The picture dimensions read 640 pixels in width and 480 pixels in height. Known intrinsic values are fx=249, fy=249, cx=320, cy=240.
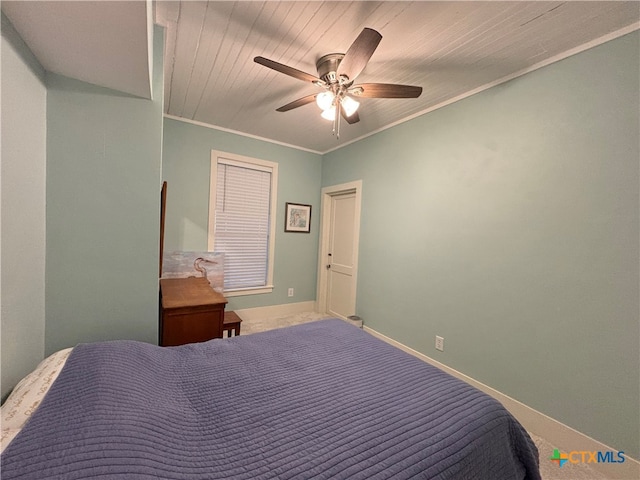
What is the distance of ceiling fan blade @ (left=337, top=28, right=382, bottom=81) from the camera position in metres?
1.24

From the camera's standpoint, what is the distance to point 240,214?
11.2 feet

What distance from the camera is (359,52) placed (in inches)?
53.4

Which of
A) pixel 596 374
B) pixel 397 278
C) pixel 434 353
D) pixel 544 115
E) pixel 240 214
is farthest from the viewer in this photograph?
pixel 240 214

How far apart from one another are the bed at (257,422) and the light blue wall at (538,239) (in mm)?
940

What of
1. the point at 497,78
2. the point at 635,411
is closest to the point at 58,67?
the point at 497,78

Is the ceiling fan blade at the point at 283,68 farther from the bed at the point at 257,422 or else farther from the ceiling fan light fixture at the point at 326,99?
the bed at the point at 257,422

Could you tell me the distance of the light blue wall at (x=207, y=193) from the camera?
9.73 feet

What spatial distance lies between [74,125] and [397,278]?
2820mm

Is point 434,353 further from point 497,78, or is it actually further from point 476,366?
point 497,78

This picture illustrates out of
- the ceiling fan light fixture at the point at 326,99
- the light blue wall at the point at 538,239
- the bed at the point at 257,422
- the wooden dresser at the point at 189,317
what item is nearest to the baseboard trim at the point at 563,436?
the light blue wall at the point at 538,239

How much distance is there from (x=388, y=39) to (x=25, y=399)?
8.06 feet

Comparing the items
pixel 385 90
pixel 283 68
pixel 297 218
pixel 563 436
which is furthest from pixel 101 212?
pixel 563 436

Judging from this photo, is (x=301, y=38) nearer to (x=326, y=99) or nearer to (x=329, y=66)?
(x=329, y=66)

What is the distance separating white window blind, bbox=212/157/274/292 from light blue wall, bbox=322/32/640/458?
189 centimetres
